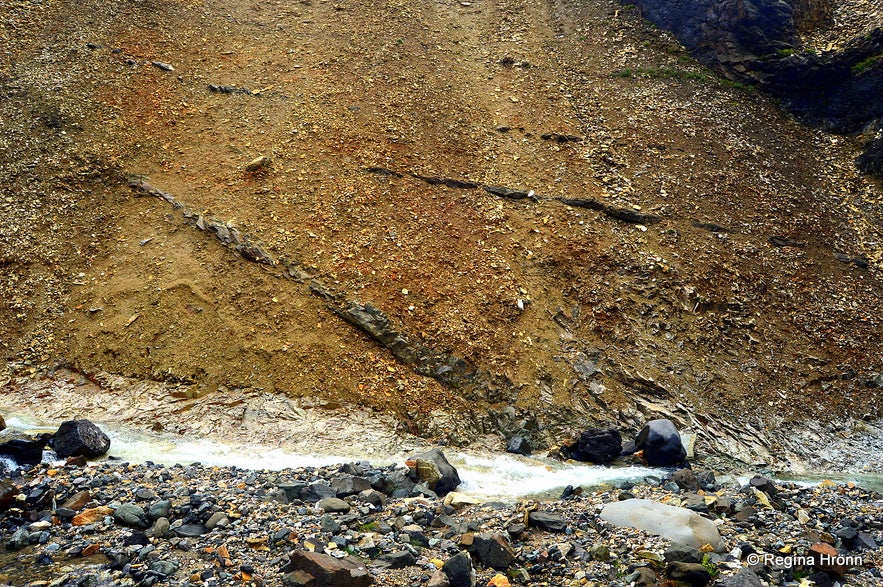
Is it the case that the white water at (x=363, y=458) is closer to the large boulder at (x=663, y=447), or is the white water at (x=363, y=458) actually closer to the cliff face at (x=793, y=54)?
the large boulder at (x=663, y=447)

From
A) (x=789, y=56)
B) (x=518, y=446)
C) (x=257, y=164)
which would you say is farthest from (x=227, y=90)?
(x=789, y=56)

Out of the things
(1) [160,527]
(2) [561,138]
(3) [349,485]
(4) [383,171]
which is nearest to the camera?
(1) [160,527]

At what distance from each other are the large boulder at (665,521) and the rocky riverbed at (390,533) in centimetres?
2

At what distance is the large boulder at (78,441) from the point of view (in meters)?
10.7

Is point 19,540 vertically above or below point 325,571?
below

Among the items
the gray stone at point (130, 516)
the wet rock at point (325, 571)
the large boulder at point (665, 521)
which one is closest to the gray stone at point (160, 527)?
the gray stone at point (130, 516)

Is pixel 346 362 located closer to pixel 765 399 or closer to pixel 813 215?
pixel 765 399

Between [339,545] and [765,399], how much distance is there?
437 inches

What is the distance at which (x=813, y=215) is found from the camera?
716 inches

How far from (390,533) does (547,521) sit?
7.31ft

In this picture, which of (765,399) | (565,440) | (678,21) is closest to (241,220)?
(565,440)

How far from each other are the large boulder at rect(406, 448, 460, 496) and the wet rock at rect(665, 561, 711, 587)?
4275mm

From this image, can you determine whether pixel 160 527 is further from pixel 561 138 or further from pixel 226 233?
pixel 561 138

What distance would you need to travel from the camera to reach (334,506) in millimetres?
8742
